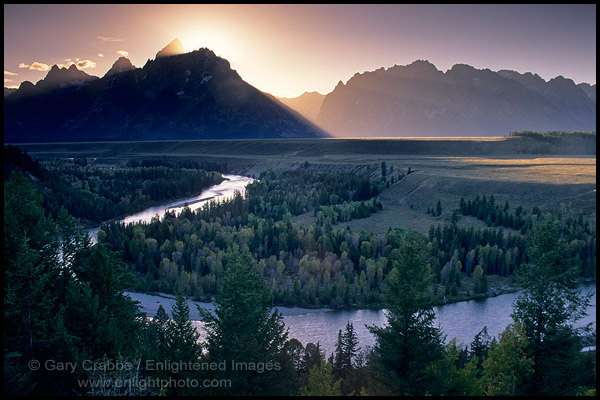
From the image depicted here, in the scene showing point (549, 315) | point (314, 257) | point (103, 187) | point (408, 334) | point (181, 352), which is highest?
point (103, 187)

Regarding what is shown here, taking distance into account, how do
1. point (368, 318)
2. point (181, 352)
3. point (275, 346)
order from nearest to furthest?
point (181, 352), point (275, 346), point (368, 318)

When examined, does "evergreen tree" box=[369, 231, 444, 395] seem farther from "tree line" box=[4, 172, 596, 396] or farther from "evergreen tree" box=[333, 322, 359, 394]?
"evergreen tree" box=[333, 322, 359, 394]

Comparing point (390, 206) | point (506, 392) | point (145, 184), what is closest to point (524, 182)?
point (390, 206)

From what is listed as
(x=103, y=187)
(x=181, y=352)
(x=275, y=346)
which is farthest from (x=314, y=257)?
(x=103, y=187)

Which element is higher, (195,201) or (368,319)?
(195,201)

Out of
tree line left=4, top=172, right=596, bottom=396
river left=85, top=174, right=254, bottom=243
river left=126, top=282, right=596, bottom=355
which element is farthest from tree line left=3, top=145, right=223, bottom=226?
tree line left=4, top=172, right=596, bottom=396

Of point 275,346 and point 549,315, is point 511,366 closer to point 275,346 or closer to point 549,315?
point 549,315

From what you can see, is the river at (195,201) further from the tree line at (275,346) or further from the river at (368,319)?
the tree line at (275,346)

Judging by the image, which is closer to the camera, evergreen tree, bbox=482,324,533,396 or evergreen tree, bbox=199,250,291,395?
evergreen tree, bbox=482,324,533,396

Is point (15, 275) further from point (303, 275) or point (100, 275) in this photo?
point (303, 275)

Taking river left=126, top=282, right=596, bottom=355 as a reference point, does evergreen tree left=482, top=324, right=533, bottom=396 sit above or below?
above

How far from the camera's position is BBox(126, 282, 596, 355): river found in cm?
3450

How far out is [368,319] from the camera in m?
37.9

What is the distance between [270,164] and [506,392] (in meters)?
148
